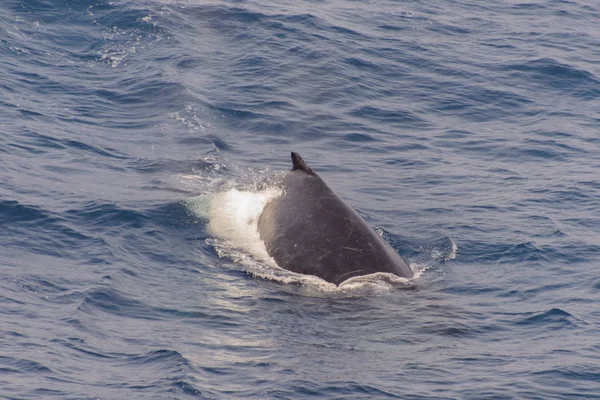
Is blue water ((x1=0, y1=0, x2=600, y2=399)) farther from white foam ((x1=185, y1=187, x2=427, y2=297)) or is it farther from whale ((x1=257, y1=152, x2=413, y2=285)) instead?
whale ((x1=257, y1=152, x2=413, y2=285))

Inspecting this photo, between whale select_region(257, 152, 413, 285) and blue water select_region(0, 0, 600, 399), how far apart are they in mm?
540

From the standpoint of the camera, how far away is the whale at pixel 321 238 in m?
17.5

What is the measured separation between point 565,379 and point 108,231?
922cm

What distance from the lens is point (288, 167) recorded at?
24812 mm

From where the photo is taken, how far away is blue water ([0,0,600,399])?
565 inches

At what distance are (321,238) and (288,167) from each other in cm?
698

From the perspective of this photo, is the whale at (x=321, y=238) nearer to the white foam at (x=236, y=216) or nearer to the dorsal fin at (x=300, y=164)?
the dorsal fin at (x=300, y=164)

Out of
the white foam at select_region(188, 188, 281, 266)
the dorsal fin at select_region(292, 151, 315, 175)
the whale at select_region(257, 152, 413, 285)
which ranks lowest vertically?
the white foam at select_region(188, 188, 281, 266)

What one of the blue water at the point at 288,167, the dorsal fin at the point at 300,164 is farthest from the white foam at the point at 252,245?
the dorsal fin at the point at 300,164

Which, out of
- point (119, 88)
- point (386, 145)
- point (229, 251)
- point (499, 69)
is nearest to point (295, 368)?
point (229, 251)

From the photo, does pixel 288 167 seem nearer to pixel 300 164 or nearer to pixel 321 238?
pixel 300 164

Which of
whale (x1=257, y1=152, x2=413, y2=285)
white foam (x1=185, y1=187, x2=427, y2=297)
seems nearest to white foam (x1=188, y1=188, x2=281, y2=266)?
white foam (x1=185, y1=187, x2=427, y2=297)

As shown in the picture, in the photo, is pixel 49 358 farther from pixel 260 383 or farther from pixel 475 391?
pixel 475 391

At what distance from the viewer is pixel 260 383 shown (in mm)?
13555
